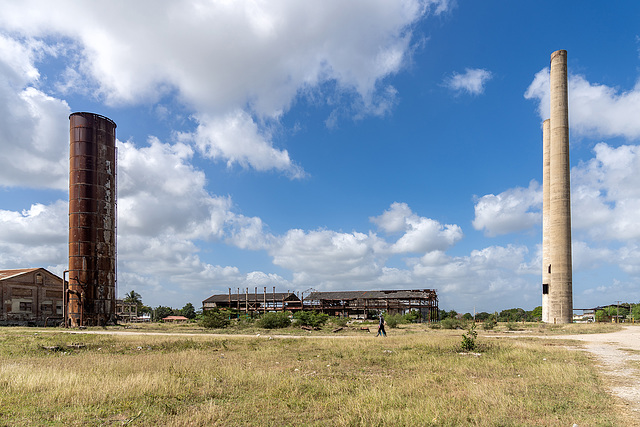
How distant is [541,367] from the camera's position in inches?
554

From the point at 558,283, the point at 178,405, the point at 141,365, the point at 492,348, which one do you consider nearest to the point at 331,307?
the point at 558,283

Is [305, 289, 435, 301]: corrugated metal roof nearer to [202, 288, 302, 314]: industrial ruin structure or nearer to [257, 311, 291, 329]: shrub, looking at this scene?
[202, 288, 302, 314]: industrial ruin structure

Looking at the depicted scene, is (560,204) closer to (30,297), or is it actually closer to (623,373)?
(623,373)

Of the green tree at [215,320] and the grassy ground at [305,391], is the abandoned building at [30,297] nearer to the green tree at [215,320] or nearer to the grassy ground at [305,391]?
Result: the green tree at [215,320]

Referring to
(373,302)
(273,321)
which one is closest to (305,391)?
(273,321)

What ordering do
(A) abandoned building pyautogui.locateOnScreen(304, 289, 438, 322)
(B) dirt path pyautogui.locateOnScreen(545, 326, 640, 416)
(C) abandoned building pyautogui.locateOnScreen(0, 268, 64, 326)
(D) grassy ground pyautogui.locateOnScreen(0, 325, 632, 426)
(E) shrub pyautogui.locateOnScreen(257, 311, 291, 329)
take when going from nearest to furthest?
(D) grassy ground pyautogui.locateOnScreen(0, 325, 632, 426), (B) dirt path pyautogui.locateOnScreen(545, 326, 640, 416), (E) shrub pyautogui.locateOnScreen(257, 311, 291, 329), (C) abandoned building pyautogui.locateOnScreen(0, 268, 64, 326), (A) abandoned building pyautogui.locateOnScreen(304, 289, 438, 322)

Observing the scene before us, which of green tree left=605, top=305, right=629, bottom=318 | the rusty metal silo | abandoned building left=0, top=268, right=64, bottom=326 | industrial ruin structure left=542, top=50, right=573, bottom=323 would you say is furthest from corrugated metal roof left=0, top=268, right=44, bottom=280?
green tree left=605, top=305, right=629, bottom=318

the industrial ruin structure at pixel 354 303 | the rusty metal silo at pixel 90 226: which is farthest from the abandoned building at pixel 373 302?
the rusty metal silo at pixel 90 226

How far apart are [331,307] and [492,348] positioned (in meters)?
59.3

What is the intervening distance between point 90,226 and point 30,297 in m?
15.1

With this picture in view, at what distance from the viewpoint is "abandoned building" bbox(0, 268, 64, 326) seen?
1997 inches

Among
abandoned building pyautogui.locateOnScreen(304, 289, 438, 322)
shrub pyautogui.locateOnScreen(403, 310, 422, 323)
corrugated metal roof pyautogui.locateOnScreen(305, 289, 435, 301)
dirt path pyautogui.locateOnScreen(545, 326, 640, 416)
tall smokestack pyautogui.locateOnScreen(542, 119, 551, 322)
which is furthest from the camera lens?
corrugated metal roof pyautogui.locateOnScreen(305, 289, 435, 301)

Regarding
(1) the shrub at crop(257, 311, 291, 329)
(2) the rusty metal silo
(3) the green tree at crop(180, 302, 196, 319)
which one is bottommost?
(3) the green tree at crop(180, 302, 196, 319)

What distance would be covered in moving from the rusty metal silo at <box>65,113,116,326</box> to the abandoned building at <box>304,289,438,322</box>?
3978 cm
